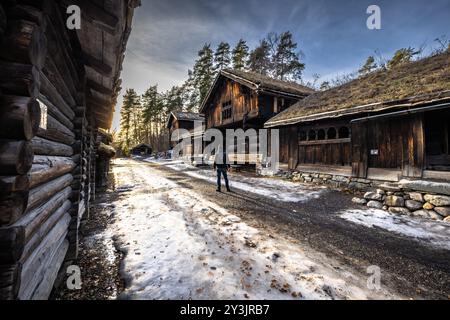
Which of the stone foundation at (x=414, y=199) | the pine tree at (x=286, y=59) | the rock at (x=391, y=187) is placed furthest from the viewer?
the pine tree at (x=286, y=59)

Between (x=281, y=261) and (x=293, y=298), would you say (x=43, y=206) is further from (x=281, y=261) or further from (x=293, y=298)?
(x=281, y=261)

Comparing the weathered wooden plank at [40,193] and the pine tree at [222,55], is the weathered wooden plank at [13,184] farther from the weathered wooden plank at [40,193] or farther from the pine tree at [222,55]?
the pine tree at [222,55]

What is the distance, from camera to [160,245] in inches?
148

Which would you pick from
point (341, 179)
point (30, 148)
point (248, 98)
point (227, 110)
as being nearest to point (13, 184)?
point (30, 148)

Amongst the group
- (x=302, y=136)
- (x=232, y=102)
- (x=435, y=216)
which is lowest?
(x=435, y=216)

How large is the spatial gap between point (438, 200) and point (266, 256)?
548cm

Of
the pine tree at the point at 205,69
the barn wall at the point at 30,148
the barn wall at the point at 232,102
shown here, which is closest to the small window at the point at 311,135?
the barn wall at the point at 232,102

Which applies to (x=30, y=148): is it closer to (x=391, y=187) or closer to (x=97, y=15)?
(x=97, y=15)

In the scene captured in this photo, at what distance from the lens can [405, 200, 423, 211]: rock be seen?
5.75 metres

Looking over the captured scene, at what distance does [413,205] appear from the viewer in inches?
229

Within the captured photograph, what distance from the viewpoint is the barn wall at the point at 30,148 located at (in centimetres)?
138
